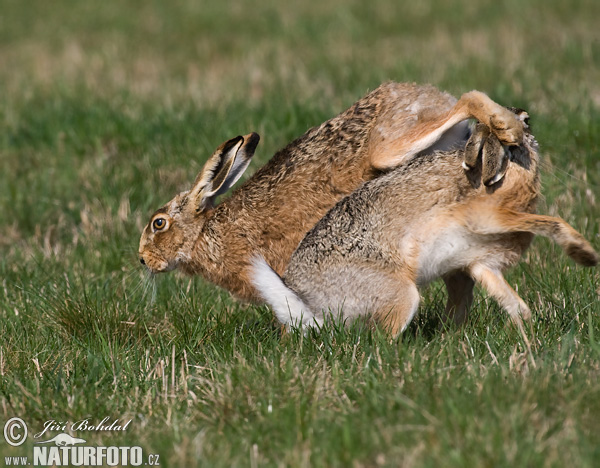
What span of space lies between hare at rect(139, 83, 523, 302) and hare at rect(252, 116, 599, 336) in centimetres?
66

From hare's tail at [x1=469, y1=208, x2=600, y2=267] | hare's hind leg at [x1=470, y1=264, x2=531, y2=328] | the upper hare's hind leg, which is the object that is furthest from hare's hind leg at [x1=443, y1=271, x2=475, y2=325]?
the upper hare's hind leg

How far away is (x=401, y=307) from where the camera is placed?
4465mm

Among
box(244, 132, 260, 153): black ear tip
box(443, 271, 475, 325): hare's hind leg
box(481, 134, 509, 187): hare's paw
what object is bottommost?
box(443, 271, 475, 325): hare's hind leg

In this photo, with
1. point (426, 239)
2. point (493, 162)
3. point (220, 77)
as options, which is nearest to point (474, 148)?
point (493, 162)

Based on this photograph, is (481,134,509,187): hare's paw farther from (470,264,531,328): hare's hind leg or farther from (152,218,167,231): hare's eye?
(152,218,167,231): hare's eye

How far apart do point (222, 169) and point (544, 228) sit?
222 centimetres

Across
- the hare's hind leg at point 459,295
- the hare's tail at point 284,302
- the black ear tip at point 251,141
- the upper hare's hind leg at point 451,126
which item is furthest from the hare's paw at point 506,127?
the black ear tip at point 251,141

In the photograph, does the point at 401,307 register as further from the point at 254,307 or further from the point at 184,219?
the point at 184,219

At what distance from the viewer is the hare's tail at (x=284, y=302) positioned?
4.74 metres

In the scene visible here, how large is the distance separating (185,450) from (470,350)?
152cm

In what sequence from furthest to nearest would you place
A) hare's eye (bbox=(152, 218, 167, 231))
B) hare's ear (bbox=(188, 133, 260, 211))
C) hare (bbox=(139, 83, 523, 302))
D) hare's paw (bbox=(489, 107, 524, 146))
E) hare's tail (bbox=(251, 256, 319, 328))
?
hare's eye (bbox=(152, 218, 167, 231)) < hare's ear (bbox=(188, 133, 260, 211)) < hare (bbox=(139, 83, 523, 302)) < hare's tail (bbox=(251, 256, 319, 328)) < hare's paw (bbox=(489, 107, 524, 146))

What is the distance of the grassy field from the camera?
3504mm

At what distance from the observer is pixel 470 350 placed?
4277 millimetres

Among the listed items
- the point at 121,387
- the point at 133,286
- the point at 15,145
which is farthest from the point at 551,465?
the point at 15,145
